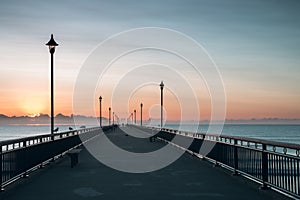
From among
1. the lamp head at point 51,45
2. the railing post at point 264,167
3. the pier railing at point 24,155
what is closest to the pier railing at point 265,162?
the railing post at point 264,167

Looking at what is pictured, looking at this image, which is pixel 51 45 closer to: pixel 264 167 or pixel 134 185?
pixel 134 185

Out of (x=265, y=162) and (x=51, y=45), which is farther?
(x=51, y=45)

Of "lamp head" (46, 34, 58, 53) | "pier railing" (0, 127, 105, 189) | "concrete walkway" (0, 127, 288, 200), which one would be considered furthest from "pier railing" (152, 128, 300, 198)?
"lamp head" (46, 34, 58, 53)

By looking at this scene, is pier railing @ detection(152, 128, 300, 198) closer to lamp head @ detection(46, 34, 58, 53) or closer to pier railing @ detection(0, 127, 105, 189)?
pier railing @ detection(0, 127, 105, 189)

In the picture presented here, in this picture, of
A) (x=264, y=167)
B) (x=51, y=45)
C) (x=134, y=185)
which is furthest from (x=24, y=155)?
(x=51, y=45)

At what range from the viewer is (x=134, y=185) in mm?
13148

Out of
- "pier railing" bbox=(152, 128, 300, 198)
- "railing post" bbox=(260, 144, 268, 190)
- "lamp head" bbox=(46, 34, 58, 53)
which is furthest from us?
"lamp head" bbox=(46, 34, 58, 53)

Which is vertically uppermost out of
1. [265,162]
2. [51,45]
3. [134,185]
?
[51,45]

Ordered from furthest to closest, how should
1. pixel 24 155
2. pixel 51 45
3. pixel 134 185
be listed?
1. pixel 51 45
2. pixel 24 155
3. pixel 134 185

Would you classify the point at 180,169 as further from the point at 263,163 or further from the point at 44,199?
the point at 44,199

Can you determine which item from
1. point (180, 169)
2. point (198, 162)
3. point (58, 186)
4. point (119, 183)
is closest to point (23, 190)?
point (58, 186)

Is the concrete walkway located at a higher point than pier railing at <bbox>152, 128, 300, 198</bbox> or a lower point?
lower

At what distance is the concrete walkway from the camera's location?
1120cm

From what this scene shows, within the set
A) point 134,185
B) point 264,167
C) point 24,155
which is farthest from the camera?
point 24,155
